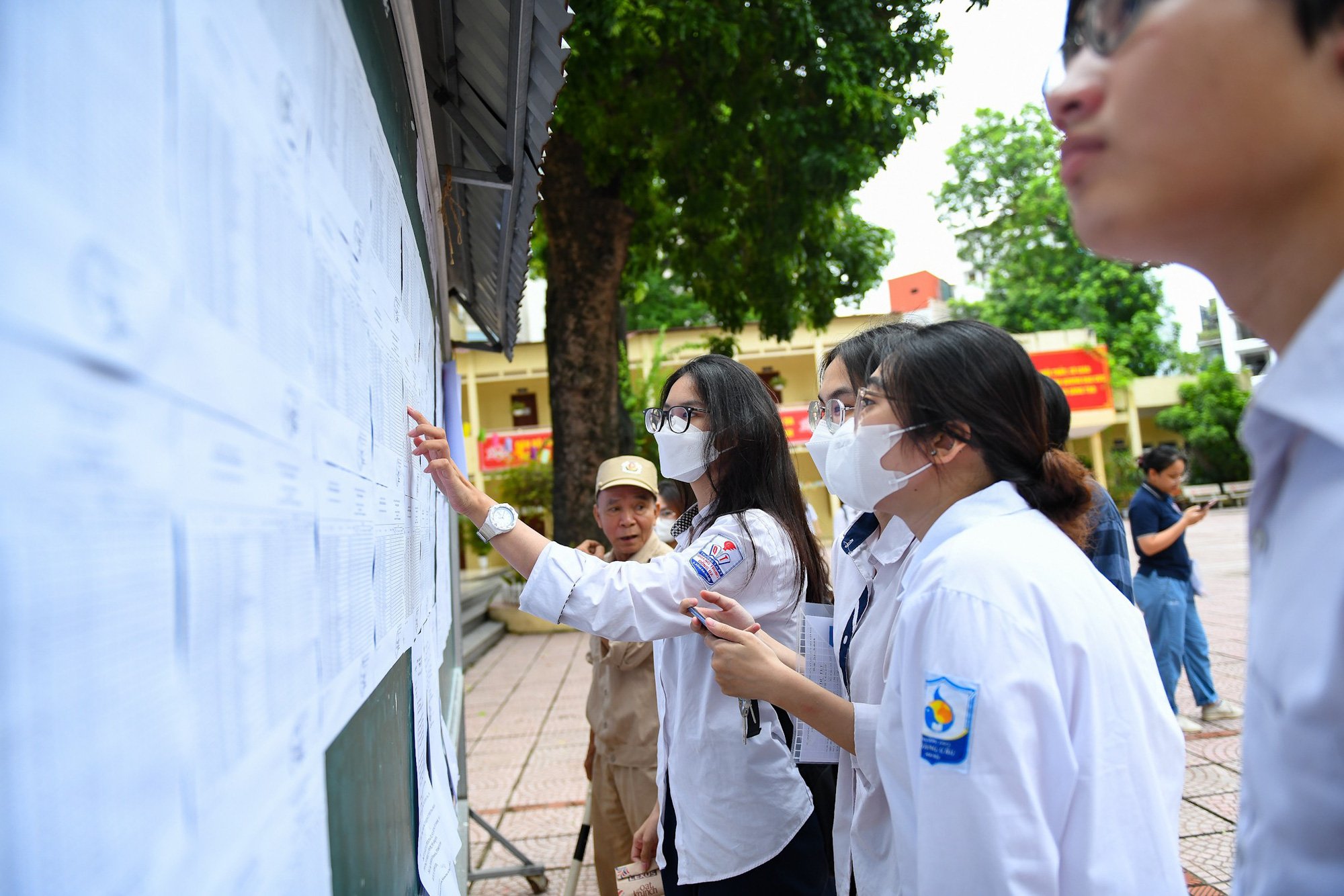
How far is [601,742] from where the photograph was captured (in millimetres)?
3148

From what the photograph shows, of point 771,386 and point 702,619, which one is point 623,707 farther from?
point 771,386

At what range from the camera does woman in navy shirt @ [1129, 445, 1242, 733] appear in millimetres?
5137

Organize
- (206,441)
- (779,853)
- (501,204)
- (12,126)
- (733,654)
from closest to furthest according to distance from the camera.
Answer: (12,126)
(206,441)
(733,654)
(779,853)
(501,204)

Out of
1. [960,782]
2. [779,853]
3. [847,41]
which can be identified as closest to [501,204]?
[779,853]

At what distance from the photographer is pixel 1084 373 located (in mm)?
26719

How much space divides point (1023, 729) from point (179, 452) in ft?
3.43

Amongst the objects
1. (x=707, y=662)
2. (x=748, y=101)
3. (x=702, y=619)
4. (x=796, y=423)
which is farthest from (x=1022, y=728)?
(x=796, y=423)

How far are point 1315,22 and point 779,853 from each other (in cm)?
195

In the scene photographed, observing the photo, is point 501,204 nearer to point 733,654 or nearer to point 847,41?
point 733,654

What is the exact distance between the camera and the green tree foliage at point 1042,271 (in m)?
29.4

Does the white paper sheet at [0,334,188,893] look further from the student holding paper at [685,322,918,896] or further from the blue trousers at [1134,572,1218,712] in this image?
the blue trousers at [1134,572,1218,712]

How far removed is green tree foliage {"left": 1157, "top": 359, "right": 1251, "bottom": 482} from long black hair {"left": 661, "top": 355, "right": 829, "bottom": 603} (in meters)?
31.0

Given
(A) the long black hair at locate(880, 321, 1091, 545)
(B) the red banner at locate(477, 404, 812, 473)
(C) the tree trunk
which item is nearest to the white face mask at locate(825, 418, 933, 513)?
(A) the long black hair at locate(880, 321, 1091, 545)

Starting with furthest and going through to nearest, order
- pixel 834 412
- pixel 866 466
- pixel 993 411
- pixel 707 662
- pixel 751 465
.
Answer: pixel 751 465 < pixel 707 662 < pixel 834 412 < pixel 866 466 < pixel 993 411
